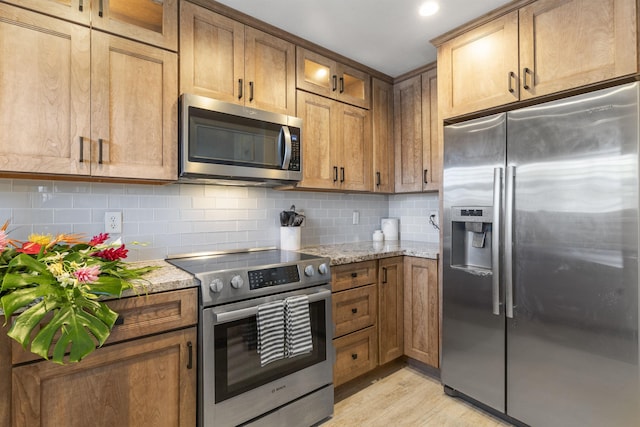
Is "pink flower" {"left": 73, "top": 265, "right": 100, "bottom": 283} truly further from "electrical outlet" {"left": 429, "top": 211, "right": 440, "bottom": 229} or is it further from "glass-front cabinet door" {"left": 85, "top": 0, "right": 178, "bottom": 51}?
"electrical outlet" {"left": 429, "top": 211, "right": 440, "bottom": 229}

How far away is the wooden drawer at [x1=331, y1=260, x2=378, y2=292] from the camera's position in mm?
2133

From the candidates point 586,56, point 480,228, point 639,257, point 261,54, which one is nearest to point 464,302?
point 480,228

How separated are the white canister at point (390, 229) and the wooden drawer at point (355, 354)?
1.03 metres

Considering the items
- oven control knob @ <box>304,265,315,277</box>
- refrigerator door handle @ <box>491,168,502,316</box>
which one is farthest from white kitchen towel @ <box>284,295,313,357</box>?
refrigerator door handle @ <box>491,168,502,316</box>

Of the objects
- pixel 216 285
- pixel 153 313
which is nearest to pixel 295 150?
pixel 216 285

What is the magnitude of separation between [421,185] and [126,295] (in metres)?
2.23

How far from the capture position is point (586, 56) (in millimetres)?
1643

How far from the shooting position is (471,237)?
2162 millimetres

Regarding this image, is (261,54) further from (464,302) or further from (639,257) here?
(639,257)

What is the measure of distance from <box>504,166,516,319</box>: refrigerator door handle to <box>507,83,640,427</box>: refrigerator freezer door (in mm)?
23

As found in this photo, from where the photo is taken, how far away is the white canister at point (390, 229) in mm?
A: 3164

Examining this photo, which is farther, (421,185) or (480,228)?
(421,185)

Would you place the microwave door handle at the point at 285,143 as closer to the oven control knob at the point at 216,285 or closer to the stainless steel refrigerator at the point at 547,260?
the oven control knob at the point at 216,285

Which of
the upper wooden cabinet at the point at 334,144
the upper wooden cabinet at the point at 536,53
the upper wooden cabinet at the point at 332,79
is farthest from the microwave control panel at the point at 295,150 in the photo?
the upper wooden cabinet at the point at 536,53
